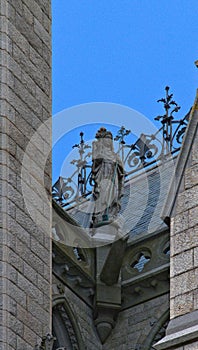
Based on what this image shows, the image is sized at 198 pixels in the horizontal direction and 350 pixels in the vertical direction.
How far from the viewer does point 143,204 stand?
23375mm

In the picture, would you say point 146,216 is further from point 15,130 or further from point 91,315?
point 15,130

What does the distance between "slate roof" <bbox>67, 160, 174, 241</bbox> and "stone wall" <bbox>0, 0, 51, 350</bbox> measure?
6.39m

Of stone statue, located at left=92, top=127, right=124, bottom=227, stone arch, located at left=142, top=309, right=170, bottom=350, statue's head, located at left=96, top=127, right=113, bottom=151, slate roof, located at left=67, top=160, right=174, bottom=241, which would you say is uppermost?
slate roof, located at left=67, top=160, right=174, bottom=241

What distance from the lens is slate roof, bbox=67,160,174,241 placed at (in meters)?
21.8

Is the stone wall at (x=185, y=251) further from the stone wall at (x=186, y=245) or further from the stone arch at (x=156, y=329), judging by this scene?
the stone arch at (x=156, y=329)

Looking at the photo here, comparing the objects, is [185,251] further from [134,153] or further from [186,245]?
[134,153]

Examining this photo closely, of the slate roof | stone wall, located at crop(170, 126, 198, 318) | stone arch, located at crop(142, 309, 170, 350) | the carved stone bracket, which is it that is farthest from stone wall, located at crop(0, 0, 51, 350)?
the slate roof

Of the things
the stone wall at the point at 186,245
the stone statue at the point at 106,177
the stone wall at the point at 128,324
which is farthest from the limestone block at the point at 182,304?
the stone statue at the point at 106,177

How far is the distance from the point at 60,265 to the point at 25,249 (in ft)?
18.1

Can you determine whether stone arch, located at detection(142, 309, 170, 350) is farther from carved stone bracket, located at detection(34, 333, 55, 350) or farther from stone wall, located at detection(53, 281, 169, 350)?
carved stone bracket, located at detection(34, 333, 55, 350)

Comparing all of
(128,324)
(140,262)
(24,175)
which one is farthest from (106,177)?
(24,175)

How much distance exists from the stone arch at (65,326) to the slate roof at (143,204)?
2.11 metres

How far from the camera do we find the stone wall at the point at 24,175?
1317 centimetres

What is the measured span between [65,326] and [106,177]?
81.8 inches
